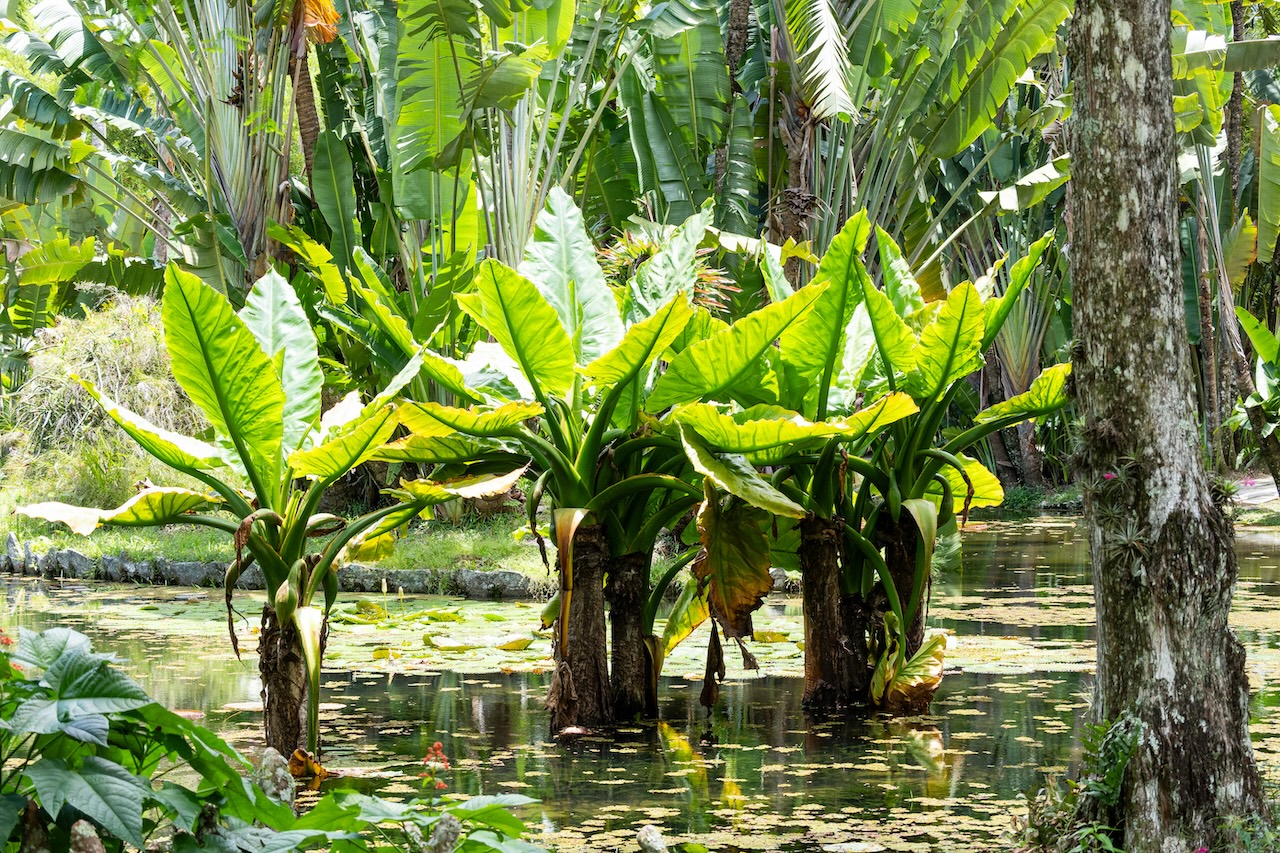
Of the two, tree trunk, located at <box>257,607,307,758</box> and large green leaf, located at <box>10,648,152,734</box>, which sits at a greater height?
large green leaf, located at <box>10,648,152,734</box>

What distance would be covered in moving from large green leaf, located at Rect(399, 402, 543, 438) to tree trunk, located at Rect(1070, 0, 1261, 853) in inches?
79.2

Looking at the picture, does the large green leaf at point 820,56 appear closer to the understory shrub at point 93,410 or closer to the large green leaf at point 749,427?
the large green leaf at point 749,427

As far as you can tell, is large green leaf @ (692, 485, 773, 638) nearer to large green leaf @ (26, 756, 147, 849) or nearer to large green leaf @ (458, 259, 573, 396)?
large green leaf @ (458, 259, 573, 396)

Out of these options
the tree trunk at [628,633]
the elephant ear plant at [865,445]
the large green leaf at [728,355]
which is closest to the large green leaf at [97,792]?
the elephant ear plant at [865,445]

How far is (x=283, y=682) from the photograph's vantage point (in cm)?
418

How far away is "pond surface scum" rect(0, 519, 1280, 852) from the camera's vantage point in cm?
372

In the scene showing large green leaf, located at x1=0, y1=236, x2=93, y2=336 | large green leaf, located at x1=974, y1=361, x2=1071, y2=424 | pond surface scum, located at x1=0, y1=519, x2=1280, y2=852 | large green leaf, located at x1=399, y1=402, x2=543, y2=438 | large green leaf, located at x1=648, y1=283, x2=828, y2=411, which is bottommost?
pond surface scum, located at x1=0, y1=519, x2=1280, y2=852

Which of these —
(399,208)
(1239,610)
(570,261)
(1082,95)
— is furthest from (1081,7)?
(399,208)

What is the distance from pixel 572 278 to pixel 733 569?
56.3 inches

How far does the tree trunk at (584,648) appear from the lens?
15.9 feet

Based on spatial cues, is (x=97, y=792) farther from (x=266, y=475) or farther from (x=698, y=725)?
(x=698, y=725)

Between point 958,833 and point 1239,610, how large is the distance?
515 cm

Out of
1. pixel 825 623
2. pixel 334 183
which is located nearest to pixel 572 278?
pixel 825 623

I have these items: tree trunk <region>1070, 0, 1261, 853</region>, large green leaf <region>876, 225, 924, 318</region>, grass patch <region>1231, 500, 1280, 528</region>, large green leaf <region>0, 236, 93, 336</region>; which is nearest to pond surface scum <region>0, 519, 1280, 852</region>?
tree trunk <region>1070, 0, 1261, 853</region>
